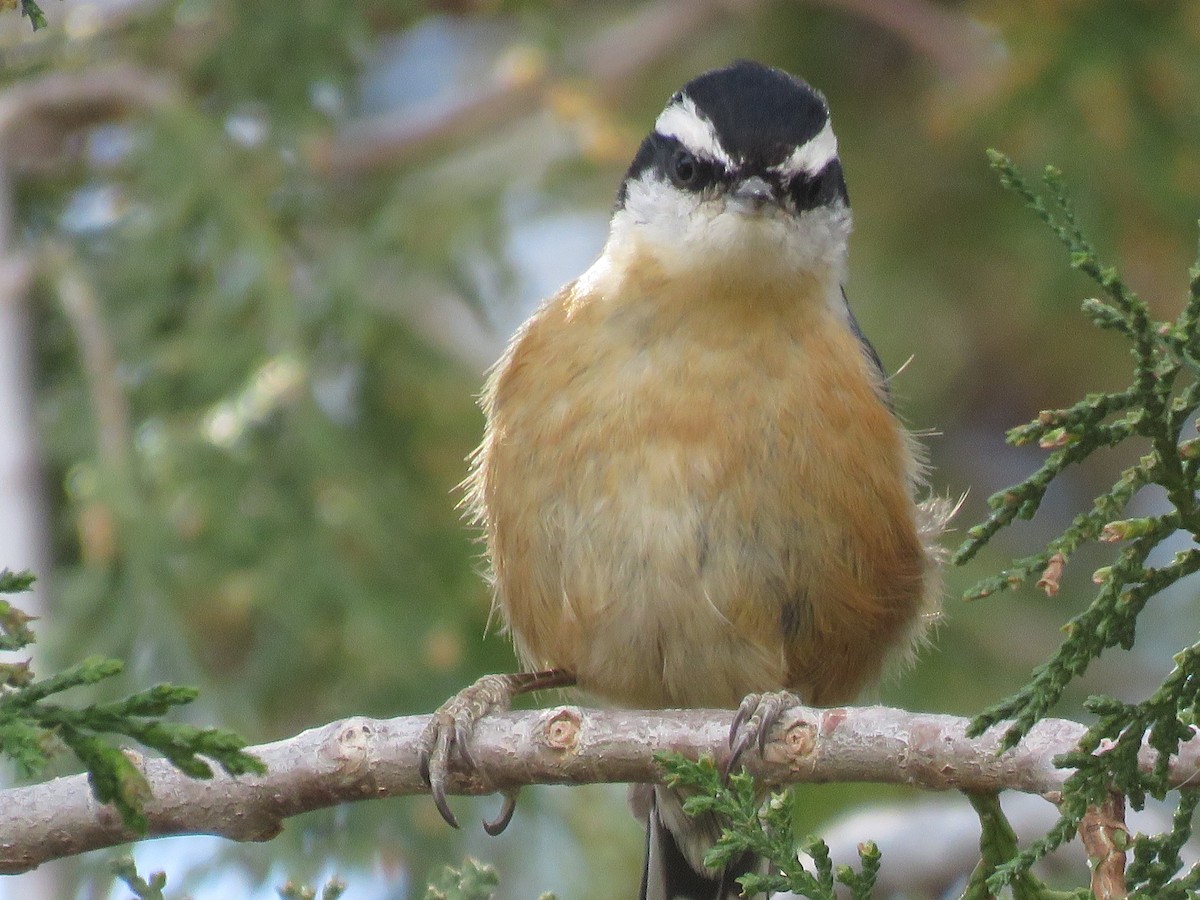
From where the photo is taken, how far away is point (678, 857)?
422 cm

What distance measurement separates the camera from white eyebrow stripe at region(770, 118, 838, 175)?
3.81 m

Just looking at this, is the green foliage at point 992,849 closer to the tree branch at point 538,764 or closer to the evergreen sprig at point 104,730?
the tree branch at point 538,764

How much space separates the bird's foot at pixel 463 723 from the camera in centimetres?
302

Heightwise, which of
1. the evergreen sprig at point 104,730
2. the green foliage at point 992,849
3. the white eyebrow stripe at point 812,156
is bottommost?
the green foliage at point 992,849

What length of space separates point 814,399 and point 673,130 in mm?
796

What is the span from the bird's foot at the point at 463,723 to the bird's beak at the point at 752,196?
125 centimetres

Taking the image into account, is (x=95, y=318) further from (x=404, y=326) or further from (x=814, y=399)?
(x=814, y=399)

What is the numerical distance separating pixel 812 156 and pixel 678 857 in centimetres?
183

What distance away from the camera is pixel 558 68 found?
19.2 ft

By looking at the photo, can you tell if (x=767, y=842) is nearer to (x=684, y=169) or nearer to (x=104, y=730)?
(x=104, y=730)

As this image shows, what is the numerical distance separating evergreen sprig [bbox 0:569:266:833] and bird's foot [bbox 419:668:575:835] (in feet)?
2.15

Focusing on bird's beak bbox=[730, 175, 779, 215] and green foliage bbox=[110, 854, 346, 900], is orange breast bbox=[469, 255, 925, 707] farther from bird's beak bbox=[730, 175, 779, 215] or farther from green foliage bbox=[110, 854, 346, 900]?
green foliage bbox=[110, 854, 346, 900]

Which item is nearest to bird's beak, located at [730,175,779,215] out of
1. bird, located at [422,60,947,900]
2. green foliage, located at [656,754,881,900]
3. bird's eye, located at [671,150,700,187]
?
bird, located at [422,60,947,900]

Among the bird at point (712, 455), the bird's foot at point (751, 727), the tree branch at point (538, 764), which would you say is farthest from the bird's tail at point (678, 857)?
the tree branch at point (538, 764)
